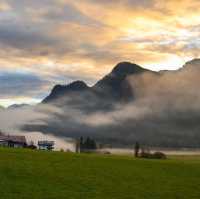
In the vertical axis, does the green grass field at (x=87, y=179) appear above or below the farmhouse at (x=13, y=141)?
below

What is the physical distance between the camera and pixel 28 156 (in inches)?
2515

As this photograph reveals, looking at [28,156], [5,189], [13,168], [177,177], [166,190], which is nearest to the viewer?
[5,189]

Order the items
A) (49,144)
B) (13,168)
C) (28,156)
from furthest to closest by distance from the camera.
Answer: (49,144)
(28,156)
(13,168)

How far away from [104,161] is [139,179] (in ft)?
46.8

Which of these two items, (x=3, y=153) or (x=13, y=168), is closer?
(x=13, y=168)

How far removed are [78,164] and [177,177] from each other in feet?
33.9

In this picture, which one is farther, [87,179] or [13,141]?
[13,141]

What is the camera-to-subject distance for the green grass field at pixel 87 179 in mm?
43013

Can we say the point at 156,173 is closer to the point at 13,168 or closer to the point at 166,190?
the point at 166,190

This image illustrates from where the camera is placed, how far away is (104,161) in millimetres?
67875

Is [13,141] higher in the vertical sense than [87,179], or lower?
higher

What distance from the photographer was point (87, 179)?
50531mm

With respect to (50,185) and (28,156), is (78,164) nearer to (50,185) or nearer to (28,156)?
(28,156)

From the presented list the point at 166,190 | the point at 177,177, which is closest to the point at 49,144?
the point at 177,177
